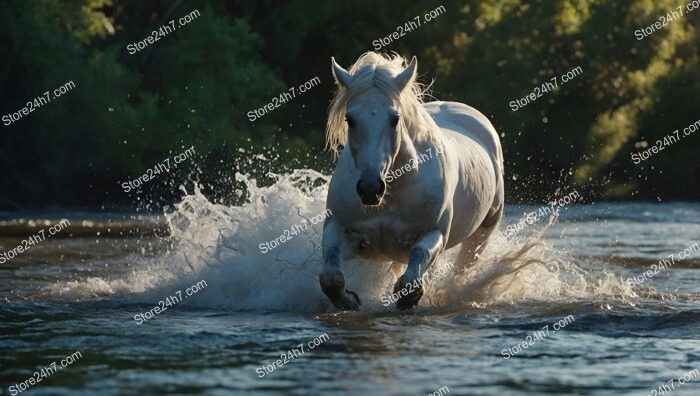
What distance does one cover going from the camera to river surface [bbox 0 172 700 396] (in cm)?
722

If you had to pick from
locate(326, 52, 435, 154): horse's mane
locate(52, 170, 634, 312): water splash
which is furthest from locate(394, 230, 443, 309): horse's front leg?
locate(326, 52, 435, 154): horse's mane

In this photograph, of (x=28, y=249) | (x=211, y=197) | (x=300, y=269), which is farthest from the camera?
(x=211, y=197)

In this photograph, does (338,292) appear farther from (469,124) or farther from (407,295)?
(469,124)

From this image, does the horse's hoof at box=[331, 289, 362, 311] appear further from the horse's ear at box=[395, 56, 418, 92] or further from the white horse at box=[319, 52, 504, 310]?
the horse's ear at box=[395, 56, 418, 92]

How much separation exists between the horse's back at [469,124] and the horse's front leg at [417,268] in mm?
2564

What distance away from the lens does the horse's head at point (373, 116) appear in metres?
8.47

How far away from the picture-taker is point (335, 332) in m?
8.88

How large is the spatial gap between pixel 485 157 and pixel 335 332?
324 cm

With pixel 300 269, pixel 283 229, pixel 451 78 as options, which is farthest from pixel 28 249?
pixel 451 78

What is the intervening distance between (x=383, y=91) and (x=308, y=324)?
1737 millimetres

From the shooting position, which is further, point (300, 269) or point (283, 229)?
point (283, 229)

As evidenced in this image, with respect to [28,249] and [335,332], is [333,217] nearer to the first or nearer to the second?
[335,332]

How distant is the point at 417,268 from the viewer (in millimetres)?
9133

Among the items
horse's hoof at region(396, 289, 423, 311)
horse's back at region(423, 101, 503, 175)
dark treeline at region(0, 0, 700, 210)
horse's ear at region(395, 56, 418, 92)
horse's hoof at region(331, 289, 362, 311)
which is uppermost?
dark treeline at region(0, 0, 700, 210)
